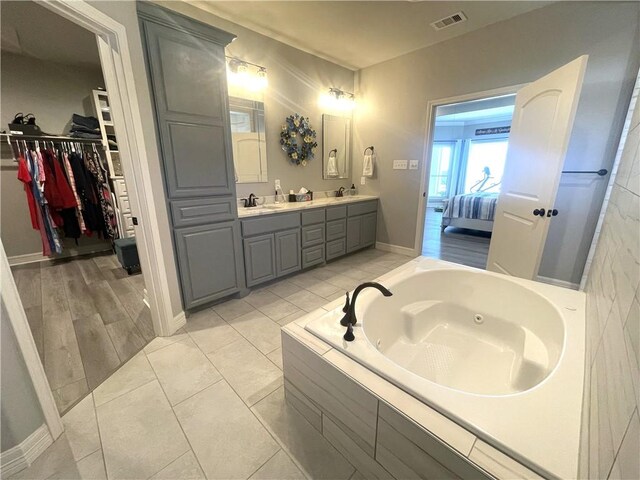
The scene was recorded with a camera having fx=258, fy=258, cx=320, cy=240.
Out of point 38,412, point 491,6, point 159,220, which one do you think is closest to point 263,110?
point 159,220

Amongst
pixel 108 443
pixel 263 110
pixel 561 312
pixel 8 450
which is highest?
pixel 263 110

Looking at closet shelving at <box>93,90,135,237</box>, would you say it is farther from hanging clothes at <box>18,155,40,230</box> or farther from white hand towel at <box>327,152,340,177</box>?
white hand towel at <box>327,152,340,177</box>

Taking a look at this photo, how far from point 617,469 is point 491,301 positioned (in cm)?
147

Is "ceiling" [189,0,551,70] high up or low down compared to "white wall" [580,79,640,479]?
up

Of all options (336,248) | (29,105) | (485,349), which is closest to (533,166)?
(485,349)

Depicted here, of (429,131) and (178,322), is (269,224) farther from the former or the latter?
(429,131)

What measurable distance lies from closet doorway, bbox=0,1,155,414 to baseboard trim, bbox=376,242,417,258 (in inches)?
121

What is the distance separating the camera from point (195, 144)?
1938mm

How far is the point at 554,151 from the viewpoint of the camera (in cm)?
192

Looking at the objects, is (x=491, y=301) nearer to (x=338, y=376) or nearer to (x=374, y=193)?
(x=338, y=376)

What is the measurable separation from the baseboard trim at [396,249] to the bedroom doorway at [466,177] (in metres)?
0.26

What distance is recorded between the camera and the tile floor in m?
1.09

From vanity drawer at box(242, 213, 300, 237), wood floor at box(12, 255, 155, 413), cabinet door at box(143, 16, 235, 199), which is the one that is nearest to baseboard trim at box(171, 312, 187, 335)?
wood floor at box(12, 255, 155, 413)

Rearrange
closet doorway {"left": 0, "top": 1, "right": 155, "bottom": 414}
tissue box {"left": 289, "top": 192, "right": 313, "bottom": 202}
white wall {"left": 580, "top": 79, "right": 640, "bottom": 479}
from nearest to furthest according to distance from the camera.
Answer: white wall {"left": 580, "top": 79, "right": 640, "bottom": 479}, closet doorway {"left": 0, "top": 1, "right": 155, "bottom": 414}, tissue box {"left": 289, "top": 192, "right": 313, "bottom": 202}
